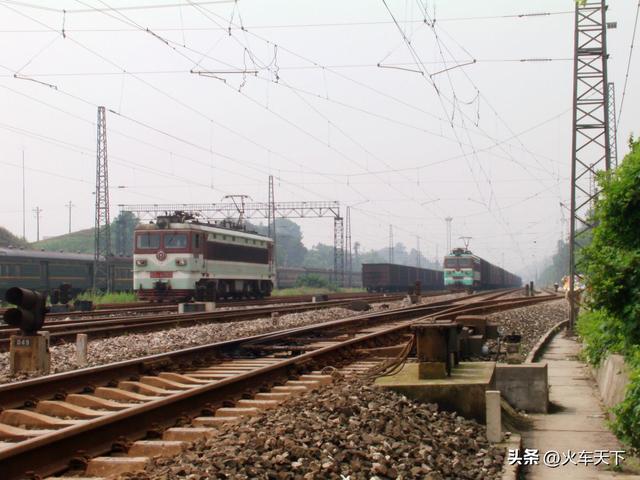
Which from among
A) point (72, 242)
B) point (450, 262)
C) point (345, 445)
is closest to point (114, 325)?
point (345, 445)

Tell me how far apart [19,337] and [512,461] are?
21.5 feet

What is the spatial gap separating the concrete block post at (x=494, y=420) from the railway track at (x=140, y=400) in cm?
200

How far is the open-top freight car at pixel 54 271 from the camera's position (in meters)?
38.4

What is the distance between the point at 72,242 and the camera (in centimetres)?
12050

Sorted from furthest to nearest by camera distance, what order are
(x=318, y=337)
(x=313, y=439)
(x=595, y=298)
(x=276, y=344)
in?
(x=318, y=337)
(x=276, y=344)
(x=595, y=298)
(x=313, y=439)

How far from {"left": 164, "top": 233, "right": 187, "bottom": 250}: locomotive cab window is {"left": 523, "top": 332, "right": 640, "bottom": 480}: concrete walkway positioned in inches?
762

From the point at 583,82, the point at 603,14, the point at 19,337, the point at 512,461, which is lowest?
the point at 512,461

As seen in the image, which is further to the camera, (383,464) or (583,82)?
(583,82)

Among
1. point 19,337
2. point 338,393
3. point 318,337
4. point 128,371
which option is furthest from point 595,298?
point 318,337

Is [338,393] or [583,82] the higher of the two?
[583,82]

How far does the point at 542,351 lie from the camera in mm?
16062

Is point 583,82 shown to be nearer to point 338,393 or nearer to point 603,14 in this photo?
point 603,14

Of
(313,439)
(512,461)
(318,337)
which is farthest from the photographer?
(318,337)

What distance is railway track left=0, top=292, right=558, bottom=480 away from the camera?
557cm
